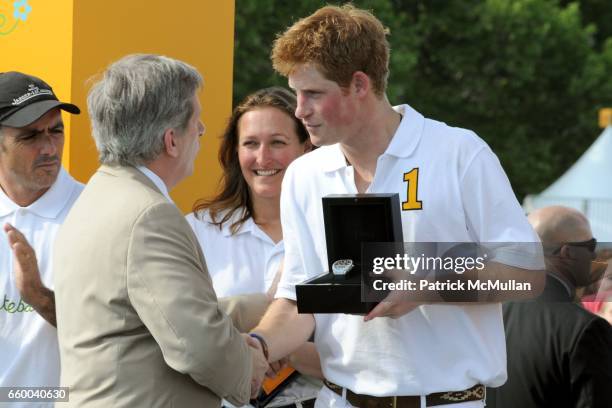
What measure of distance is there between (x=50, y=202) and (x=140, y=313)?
3.54 ft

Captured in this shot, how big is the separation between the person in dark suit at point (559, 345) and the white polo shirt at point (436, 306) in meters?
0.70

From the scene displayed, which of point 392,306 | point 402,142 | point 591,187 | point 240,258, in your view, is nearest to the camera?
point 392,306

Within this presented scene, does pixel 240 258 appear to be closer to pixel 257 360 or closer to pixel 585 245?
pixel 257 360

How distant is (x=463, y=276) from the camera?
3182 millimetres

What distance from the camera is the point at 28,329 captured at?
3.66 metres

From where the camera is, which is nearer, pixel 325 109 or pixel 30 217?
pixel 325 109

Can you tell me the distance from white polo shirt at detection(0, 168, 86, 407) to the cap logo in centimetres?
40

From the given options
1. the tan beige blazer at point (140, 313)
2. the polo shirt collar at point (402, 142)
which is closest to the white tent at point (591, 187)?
the polo shirt collar at point (402, 142)

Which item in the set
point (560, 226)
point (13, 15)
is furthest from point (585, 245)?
point (13, 15)

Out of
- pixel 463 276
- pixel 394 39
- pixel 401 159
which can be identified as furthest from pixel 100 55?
pixel 394 39

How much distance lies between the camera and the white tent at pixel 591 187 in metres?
15.9

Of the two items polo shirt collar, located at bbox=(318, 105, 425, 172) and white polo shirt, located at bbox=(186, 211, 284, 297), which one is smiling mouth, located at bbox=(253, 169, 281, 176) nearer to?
white polo shirt, located at bbox=(186, 211, 284, 297)

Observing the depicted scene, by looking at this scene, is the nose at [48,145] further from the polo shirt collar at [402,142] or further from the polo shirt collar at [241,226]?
the polo shirt collar at [402,142]

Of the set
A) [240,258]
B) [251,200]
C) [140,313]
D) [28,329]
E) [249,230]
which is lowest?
[28,329]
